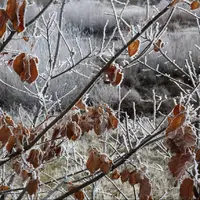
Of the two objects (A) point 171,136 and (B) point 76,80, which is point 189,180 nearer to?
(A) point 171,136

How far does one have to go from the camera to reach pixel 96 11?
44.1 feet

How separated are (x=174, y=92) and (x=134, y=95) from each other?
3.09 feet

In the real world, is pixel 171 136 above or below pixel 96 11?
below

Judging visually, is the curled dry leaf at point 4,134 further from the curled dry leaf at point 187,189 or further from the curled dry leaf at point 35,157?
the curled dry leaf at point 187,189

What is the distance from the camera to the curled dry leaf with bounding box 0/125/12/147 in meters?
1.55

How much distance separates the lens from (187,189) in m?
1.10

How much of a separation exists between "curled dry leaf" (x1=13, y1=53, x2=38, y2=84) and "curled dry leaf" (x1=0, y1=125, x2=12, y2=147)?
308 millimetres

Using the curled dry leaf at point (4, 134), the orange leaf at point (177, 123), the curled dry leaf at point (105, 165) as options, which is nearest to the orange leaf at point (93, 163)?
the curled dry leaf at point (105, 165)

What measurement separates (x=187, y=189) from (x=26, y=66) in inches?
25.6

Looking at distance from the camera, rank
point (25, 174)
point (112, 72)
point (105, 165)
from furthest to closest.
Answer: point (25, 174) → point (105, 165) → point (112, 72)

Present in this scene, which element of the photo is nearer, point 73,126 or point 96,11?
point 73,126

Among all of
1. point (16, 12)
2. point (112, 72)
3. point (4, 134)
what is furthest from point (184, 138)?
point (4, 134)

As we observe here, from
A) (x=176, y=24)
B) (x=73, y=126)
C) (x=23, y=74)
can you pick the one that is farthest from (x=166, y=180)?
(x=176, y=24)

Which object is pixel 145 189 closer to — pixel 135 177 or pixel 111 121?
pixel 135 177
